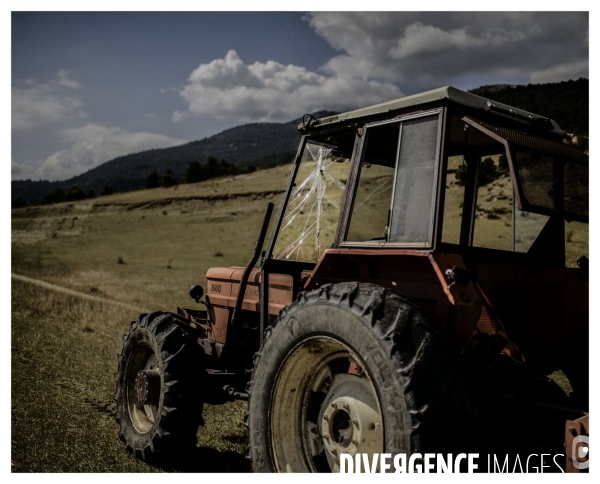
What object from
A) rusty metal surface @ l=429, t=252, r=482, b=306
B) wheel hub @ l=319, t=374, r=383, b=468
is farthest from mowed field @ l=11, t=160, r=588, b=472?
wheel hub @ l=319, t=374, r=383, b=468

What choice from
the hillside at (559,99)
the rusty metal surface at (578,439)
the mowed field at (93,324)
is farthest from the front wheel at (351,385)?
the hillside at (559,99)

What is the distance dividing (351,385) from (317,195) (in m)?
1.90

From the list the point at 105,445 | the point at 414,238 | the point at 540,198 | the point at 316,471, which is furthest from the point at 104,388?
the point at 540,198

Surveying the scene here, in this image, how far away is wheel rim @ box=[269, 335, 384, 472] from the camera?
3256 mm

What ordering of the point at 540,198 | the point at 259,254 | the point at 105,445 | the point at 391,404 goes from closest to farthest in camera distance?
1. the point at 391,404
2. the point at 540,198
3. the point at 259,254
4. the point at 105,445

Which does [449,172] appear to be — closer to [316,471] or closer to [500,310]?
[500,310]

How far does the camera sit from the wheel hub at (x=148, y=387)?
15.6 ft

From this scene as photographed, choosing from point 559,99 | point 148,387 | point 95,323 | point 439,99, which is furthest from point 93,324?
point 559,99

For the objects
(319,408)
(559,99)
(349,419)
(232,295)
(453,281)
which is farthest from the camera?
(559,99)

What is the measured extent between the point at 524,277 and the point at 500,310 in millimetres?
371

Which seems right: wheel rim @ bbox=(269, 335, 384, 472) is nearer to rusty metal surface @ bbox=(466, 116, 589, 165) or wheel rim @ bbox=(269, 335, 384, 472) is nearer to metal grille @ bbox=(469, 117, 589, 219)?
metal grille @ bbox=(469, 117, 589, 219)

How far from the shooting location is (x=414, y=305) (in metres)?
3.01

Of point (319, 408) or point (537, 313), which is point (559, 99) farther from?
point (319, 408)

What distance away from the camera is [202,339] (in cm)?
523
